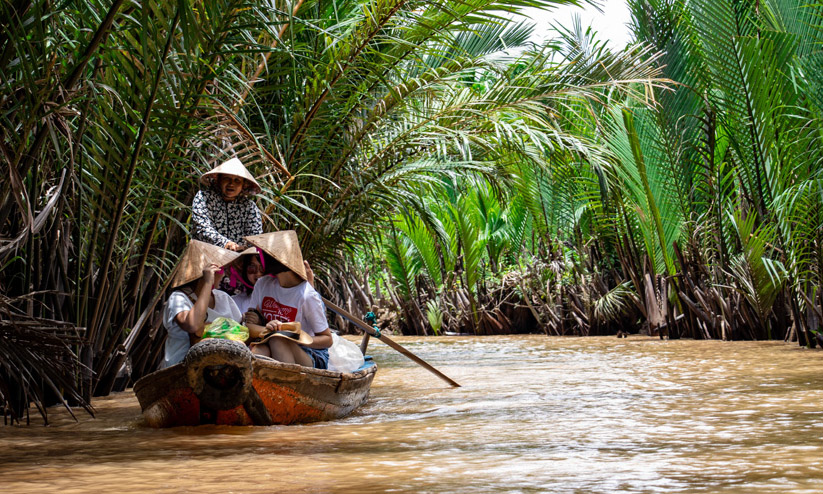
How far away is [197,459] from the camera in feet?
12.0

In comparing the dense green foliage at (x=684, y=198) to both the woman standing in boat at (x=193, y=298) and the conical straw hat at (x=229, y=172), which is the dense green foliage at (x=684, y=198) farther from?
the woman standing in boat at (x=193, y=298)

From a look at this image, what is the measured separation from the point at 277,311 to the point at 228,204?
103cm

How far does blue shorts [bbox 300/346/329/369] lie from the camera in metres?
5.07

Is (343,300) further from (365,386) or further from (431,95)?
(365,386)

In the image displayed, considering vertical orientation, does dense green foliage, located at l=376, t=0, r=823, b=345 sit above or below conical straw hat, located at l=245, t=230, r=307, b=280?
above

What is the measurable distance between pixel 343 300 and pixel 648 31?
28.1 ft

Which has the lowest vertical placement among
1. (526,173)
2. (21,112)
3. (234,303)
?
(234,303)

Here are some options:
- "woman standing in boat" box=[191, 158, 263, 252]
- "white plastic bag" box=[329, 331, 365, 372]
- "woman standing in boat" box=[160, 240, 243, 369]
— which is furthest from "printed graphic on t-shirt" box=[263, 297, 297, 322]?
"woman standing in boat" box=[191, 158, 263, 252]

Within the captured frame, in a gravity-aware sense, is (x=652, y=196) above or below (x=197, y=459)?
above

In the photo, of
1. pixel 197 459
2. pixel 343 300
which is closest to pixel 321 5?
pixel 197 459

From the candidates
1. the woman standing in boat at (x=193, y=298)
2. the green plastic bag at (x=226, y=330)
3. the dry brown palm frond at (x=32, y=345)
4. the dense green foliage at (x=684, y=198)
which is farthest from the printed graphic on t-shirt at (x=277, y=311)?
the dense green foliage at (x=684, y=198)

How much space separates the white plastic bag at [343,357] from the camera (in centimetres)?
568

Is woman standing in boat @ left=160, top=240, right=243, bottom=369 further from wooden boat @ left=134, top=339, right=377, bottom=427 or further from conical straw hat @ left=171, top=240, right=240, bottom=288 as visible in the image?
wooden boat @ left=134, top=339, right=377, bottom=427

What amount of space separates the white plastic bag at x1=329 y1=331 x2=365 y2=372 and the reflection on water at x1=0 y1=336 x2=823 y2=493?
11.2 inches
